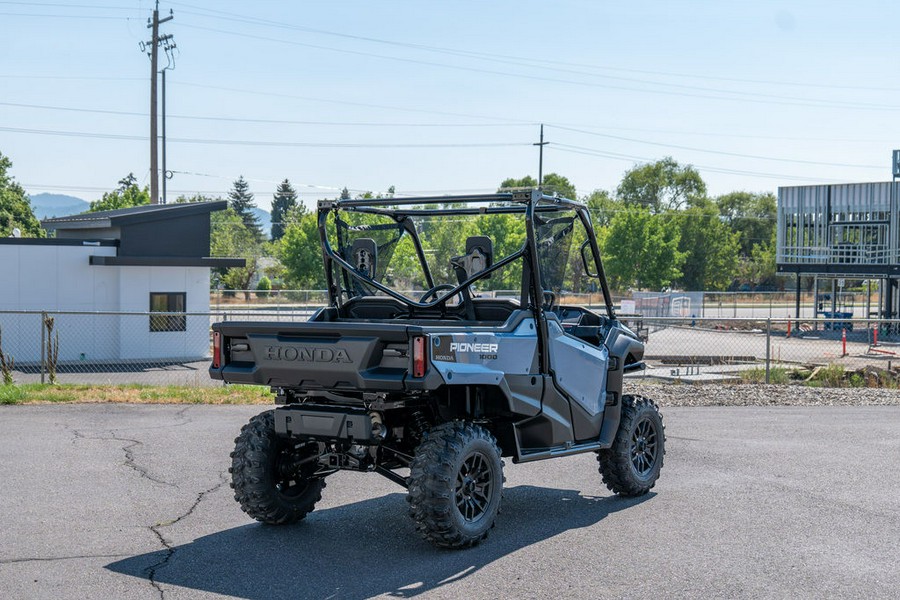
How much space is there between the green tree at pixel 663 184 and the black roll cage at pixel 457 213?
109996 millimetres

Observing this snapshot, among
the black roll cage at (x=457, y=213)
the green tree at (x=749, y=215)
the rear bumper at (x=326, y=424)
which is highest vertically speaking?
the green tree at (x=749, y=215)

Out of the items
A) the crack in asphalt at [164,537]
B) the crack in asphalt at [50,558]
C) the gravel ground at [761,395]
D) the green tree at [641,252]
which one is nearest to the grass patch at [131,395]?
the gravel ground at [761,395]

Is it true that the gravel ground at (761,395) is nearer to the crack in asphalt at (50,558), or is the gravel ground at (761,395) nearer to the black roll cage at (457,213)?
the black roll cage at (457,213)

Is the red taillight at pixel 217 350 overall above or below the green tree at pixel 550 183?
below

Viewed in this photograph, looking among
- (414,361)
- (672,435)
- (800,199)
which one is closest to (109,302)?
(672,435)

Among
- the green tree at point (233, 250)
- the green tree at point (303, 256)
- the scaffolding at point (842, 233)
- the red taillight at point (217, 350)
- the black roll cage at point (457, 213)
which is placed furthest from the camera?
the green tree at point (233, 250)

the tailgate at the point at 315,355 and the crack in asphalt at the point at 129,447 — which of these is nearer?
the tailgate at the point at 315,355

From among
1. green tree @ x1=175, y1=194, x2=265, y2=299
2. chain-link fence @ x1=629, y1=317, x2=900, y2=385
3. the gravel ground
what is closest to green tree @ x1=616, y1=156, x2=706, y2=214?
green tree @ x1=175, y1=194, x2=265, y2=299

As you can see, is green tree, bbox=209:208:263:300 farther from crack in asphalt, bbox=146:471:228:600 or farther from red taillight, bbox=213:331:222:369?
red taillight, bbox=213:331:222:369

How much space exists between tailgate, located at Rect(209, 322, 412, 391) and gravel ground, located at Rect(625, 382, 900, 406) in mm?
10311

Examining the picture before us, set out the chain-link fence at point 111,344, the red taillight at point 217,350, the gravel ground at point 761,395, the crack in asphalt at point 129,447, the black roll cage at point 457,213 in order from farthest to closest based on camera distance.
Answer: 1. the chain-link fence at point 111,344
2. the gravel ground at point 761,395
3. the crack in asphalt at point 129,447
4. the black roll cage at point 457,213
5. the red taillight at point 217,350

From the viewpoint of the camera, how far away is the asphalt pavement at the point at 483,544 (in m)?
6.59

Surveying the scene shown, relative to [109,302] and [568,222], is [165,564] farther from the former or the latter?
[109,302]

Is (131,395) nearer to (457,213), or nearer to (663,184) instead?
(457,213)
